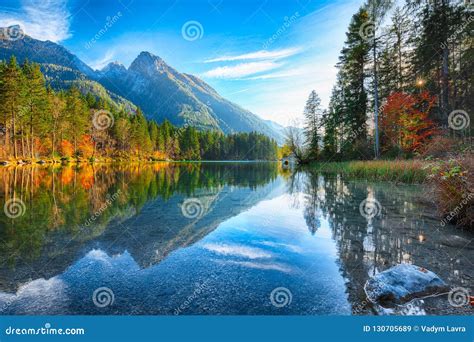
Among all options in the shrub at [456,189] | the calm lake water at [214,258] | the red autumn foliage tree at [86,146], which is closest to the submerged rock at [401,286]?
the calm lake water at [214,258]

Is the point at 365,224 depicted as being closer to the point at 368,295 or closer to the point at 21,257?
the point at 368,295

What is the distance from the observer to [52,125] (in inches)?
1833

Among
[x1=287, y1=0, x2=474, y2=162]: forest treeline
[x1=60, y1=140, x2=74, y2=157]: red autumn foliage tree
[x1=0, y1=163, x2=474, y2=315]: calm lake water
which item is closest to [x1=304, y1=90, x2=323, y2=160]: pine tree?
[x1=287, y1=0, x2=474, y2=162]: forest treeline

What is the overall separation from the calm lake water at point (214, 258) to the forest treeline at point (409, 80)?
15.2 meters

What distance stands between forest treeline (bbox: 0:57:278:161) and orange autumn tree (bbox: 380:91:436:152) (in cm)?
4218

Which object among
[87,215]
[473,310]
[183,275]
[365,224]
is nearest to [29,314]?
[183,275]

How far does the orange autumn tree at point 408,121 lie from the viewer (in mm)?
22031

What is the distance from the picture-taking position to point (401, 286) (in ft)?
10.3

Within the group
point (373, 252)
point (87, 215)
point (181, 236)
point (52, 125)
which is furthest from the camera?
point (52, 125)

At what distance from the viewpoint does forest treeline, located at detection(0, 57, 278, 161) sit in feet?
120

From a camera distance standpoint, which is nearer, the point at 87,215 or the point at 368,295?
the point at 368,295

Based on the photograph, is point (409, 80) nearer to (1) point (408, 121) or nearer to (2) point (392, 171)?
(1) point (408, 121)

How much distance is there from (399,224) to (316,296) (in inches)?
185

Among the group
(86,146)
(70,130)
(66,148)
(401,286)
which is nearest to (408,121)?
(401,286)
